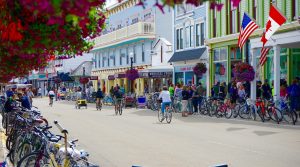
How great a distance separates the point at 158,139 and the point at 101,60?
167ft

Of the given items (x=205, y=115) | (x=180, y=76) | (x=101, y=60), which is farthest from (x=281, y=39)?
(x=101, y=60)

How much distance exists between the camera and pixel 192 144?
14.8 m

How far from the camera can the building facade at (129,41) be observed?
49406 mm

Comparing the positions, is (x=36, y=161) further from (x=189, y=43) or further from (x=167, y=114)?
(x=189, y=43)

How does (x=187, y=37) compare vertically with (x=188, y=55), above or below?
above

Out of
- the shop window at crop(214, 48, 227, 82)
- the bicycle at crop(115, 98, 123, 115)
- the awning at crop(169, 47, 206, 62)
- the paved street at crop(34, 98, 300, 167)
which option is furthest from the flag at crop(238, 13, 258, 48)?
the awning at crop(169, 47, 206, 62)

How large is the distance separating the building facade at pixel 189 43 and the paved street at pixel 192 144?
17.1 meters

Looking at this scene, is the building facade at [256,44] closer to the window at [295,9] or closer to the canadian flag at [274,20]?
the window at [295,9]

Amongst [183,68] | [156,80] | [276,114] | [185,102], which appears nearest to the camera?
[276,114]

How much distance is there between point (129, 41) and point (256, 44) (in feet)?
88.1

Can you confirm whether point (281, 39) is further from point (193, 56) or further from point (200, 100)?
point (193, 56)

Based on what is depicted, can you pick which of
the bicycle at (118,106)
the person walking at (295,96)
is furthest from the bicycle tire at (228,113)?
the bicycle at (118,106)

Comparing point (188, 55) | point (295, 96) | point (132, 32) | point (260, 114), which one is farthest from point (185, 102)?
point (132, 32)

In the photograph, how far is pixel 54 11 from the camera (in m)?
2.62
